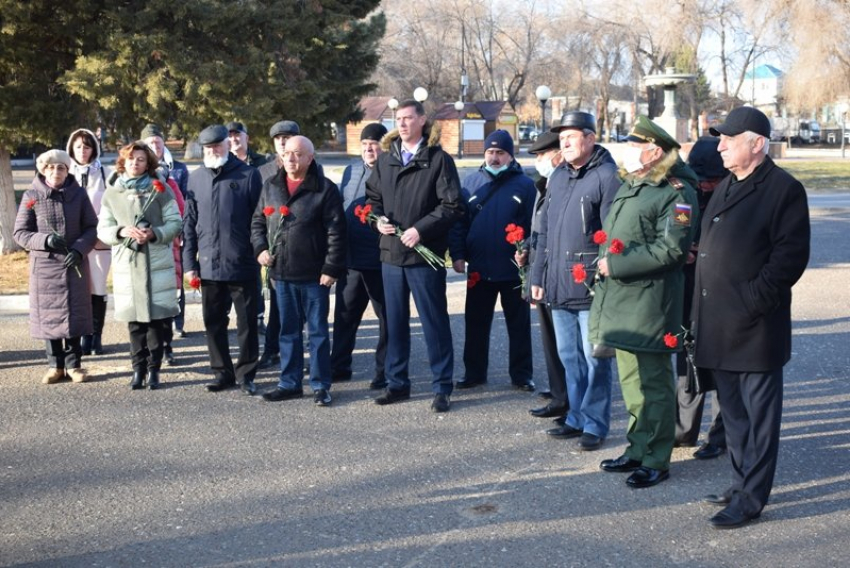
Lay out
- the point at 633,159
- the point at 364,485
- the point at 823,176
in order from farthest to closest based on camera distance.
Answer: the point at 823,176 < the point at 364,485 < the point at 633,159

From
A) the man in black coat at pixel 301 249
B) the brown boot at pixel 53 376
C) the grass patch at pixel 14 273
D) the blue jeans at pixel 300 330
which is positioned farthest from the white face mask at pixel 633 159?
the grass patch at pixel 14 273

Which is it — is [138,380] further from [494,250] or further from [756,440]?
[756,440]

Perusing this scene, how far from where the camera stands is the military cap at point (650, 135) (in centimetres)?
511

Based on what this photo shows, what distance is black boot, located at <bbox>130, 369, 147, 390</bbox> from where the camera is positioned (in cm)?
741

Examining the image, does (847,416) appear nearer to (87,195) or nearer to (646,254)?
(646,254)

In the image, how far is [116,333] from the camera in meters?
9.40

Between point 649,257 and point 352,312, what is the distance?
10.6ft

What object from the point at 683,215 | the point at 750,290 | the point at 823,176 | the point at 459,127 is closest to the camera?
the point at 750,290

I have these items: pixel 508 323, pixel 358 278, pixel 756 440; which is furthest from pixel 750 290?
pixel 358 278

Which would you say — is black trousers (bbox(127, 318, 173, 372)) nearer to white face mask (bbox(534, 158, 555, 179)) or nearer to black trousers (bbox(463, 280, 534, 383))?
black trousers (bbox(463, 280, 534, 383))

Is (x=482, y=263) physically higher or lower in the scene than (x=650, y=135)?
lower

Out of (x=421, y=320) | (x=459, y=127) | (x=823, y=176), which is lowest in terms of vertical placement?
(x=421, y=320)

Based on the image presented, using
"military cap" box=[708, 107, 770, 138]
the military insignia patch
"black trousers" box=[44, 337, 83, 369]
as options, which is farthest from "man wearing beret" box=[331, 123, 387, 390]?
"military cap" box=[708, 107, 770, 138]

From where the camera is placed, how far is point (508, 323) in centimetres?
739
